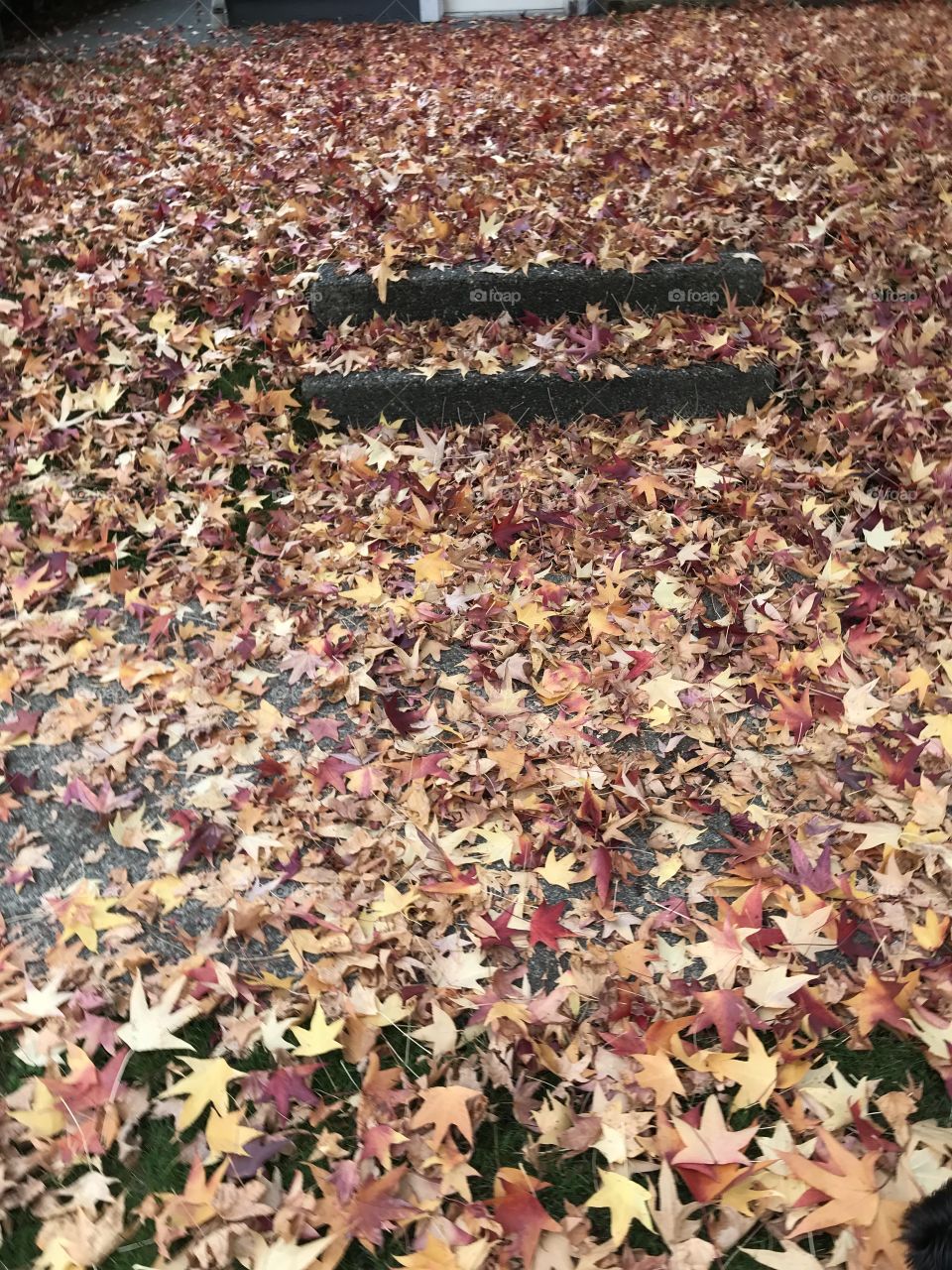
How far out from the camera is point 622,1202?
1.67 m

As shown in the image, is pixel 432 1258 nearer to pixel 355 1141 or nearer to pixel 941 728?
pixel 355 1141

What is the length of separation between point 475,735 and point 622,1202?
1350mm

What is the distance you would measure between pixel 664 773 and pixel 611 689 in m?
0.36

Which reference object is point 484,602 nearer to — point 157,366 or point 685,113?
point 157,366

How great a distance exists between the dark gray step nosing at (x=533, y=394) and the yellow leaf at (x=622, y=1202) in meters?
3.18

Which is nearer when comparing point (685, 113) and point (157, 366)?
point (157, 366)

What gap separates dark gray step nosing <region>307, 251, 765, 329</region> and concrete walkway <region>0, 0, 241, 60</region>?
710cm

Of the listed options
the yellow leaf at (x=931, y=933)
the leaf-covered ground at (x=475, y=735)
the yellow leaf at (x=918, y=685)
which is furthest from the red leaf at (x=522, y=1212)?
the yellow leaf at (x=918, y=685)

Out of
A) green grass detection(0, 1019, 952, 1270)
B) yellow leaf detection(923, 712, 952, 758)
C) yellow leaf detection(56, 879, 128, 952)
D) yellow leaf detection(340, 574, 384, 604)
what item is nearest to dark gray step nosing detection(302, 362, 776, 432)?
yellow leaf detection(340, 574, 384, 604)

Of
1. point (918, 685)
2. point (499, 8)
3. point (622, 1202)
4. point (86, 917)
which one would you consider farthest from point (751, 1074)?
point (499, 8)

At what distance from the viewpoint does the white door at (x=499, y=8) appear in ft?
32.2

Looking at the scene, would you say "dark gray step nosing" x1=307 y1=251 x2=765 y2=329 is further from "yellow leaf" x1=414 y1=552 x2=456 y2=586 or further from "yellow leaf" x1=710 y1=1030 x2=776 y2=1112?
"yellow leaf" x1=710 y1=1030 x2=776 y2=1112

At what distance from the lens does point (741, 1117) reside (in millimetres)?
1836

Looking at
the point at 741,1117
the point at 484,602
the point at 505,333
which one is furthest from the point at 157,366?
the point at 741,1117
